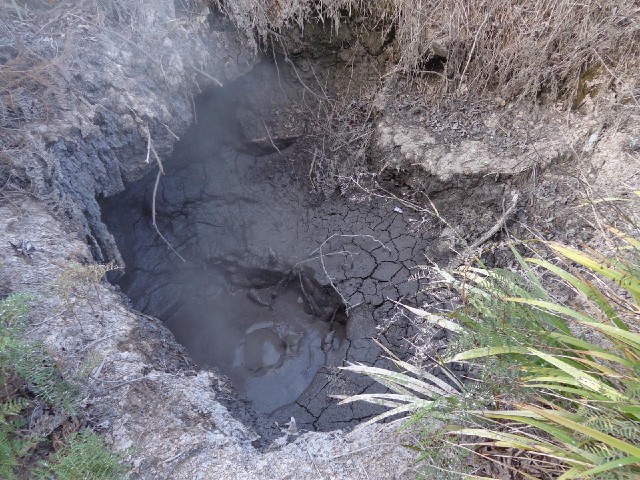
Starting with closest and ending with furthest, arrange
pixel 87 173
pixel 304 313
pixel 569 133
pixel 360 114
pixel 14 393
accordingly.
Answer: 1. pixel 14 393
2. pixel 87 173
3. pixel 569 133
4. pixel 304 313
5. pixel 360 114

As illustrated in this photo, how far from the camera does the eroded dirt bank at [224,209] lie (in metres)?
1.96

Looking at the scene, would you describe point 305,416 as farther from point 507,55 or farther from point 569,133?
point 507,55

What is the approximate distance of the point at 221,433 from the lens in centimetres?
192

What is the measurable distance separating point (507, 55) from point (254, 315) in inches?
97.4

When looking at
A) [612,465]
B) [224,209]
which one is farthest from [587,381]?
[224,209]

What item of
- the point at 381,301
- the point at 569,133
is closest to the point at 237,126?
the point at 381,301

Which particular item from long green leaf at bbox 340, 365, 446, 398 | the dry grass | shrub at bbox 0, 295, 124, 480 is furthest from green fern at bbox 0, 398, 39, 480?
the dry grass

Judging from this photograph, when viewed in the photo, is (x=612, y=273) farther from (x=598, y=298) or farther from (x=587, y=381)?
(x=587, y=381)

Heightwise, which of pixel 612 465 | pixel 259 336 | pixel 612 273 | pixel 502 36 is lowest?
pixel 259 336

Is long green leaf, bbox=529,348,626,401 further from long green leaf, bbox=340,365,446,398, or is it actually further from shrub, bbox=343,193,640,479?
long green leaf, bbox=340,365,446,398

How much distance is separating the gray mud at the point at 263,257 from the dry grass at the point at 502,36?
2.12 ft

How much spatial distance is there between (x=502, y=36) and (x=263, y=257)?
221cm

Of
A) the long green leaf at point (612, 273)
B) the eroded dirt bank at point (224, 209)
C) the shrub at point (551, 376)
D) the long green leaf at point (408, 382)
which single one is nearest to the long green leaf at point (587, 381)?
the shrub at point (551, 376)

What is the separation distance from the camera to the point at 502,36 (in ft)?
10.3
